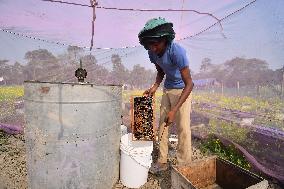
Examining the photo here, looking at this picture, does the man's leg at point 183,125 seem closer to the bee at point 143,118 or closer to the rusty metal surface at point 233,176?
the bee at point 143,118

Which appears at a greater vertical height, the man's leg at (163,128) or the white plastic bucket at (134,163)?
the man's leg at (163,128)

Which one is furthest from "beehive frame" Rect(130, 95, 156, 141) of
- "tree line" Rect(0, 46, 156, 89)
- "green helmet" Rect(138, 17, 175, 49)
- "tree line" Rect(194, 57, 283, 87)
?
"tree line" Rect(0, 46, 156, 89)

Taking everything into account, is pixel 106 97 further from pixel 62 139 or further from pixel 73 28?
pixel 73 28

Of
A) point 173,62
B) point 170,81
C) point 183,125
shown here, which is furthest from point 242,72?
point 173,62

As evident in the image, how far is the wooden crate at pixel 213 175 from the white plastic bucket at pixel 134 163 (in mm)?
699

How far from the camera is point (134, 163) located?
3.71m

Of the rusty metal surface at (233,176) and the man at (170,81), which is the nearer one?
the rusty metal surface at (233,176)

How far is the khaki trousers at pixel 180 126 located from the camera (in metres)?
3.83

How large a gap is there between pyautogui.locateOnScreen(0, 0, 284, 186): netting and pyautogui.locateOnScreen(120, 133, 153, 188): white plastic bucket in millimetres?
925

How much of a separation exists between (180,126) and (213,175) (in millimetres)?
892

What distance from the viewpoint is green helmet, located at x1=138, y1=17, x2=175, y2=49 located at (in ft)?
10.3

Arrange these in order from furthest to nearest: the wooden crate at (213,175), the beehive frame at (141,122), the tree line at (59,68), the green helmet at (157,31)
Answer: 1. the tree line at (59,68)
2. the beehive frame at (141,122)
3. the green helmet at (157,31)
4. the wooden crate at (213,175)

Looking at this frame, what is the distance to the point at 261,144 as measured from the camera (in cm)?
437

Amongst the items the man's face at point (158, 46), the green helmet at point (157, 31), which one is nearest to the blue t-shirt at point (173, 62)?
the man's face at point (158, 46)
